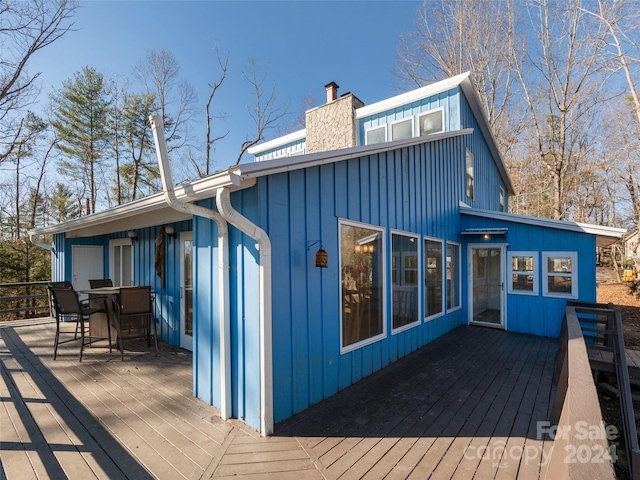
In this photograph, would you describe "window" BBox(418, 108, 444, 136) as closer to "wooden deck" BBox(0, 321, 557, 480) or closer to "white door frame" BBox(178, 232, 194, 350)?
"wooden deck" BBox(0, 321, 557, 480)

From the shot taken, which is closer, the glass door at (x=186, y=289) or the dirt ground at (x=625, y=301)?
the glass door at (x=186, y=289)

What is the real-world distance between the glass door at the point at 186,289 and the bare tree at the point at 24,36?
590cm

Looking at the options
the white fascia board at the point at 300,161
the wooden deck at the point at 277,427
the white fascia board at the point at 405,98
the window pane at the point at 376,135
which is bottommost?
the wooden deck at the point at 277,427

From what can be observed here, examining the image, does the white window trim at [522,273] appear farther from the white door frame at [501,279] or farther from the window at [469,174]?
the window at [469,174]

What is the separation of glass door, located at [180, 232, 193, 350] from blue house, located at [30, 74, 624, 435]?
1.1 inches

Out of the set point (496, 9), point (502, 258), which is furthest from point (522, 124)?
point (502, 258)

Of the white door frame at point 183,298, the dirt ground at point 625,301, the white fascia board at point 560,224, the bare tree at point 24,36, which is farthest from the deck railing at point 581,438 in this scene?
the bare tree at point 24,36

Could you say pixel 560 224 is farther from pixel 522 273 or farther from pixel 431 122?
pixel 431 122

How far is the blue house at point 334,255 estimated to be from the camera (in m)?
2.73

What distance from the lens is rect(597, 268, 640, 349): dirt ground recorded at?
6.61m

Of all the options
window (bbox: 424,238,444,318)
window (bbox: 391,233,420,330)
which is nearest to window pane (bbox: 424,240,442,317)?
window (bbox: 424,238,444,318)

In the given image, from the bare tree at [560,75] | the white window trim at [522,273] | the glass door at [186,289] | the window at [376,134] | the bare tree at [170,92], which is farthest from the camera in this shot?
Result: the bare tree at [170,92]

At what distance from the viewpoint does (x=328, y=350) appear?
327cm

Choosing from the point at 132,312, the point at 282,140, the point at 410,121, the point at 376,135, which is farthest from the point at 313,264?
the point at 282,140
